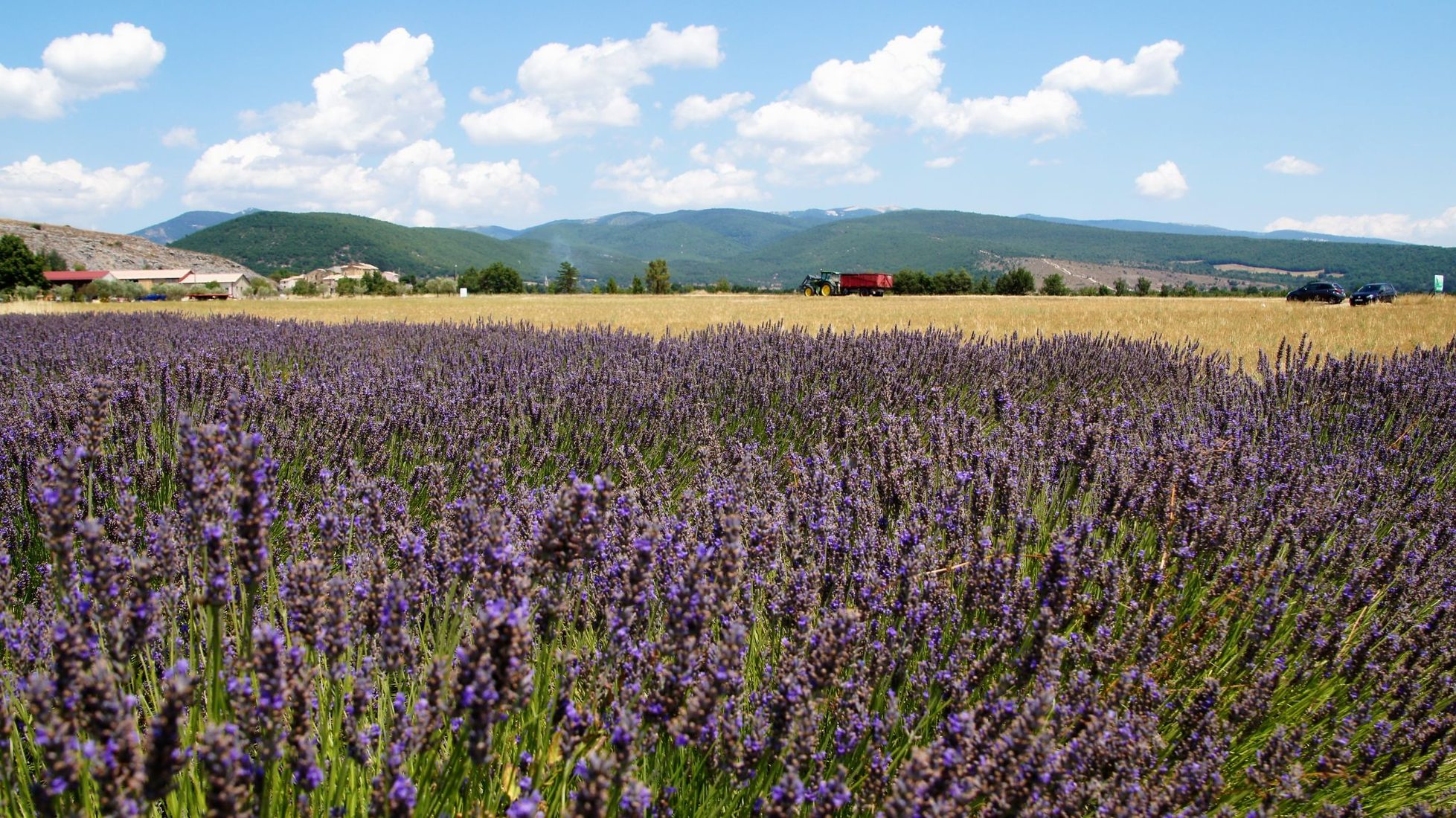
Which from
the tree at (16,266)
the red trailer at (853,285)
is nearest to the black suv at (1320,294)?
the red trailer at (853,285)

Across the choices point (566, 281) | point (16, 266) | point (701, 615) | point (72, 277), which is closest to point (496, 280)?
point (566, 281)

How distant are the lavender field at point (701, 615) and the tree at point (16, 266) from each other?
7922cm

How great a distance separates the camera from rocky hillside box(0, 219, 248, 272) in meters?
89.8

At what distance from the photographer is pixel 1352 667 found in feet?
6.43

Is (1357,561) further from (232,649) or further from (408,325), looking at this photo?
(408,325)

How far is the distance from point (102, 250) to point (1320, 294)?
4686 inches

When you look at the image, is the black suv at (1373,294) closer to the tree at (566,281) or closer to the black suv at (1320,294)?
the black suv at (1320,294)

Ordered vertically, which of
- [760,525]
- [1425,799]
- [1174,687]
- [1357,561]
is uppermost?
[760,525]

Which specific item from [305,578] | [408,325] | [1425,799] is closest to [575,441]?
[305,578]

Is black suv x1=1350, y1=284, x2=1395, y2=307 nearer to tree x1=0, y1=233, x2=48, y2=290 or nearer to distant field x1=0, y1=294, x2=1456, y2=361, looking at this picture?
distant field x1=0, y1=294, x2=1456, y2=361

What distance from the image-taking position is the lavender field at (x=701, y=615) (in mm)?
1062

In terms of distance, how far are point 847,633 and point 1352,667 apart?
5.26ft

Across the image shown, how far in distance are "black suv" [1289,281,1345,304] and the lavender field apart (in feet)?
105

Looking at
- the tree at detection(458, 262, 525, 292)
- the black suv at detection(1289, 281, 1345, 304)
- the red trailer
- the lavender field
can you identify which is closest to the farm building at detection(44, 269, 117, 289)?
the tree at detection(458, 262, 525, 292)
